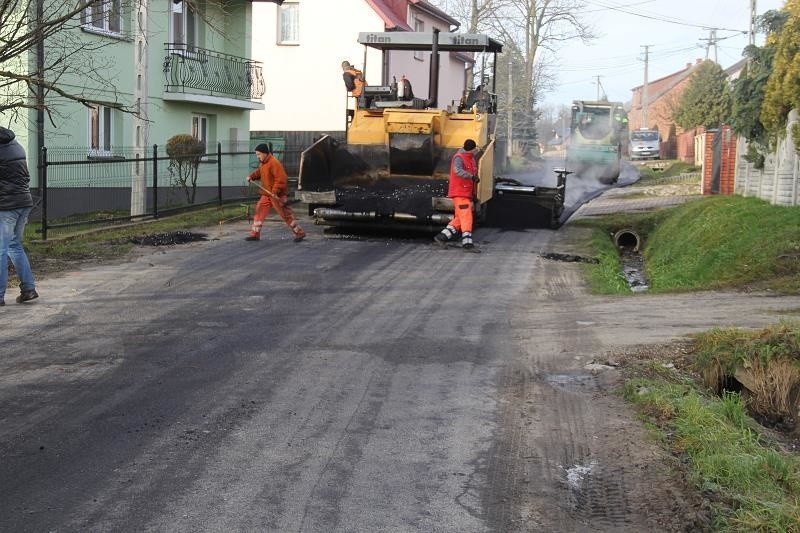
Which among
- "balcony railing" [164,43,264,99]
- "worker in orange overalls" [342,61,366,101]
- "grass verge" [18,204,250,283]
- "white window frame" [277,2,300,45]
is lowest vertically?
"grass verge" [18,204,250,283]

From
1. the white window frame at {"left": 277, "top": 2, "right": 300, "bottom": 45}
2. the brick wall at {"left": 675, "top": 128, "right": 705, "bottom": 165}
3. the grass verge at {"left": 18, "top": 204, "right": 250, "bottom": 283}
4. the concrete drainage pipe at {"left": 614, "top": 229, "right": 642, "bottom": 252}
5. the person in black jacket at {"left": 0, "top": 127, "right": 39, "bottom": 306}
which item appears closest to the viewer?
the person in black jacket at {"left": 0, "top": 127, "right": 39, "bottom": 306}

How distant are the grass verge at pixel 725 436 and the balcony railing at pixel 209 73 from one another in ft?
61.4

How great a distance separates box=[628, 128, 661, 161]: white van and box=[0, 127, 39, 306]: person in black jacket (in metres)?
53.6

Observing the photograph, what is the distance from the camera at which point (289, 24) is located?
36500 mm

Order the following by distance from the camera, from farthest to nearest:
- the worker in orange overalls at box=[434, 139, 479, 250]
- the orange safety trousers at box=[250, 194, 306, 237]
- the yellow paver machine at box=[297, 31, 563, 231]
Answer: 1. the yellow paver machine at box=[297, 31, 563, 231]
2. the orange safety trousers at box=[250, 194, 306, 237]
3. the worker in orange overalls at box=[434, 139, 479, 250]

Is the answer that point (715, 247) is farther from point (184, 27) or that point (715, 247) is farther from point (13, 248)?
point (184, 27)

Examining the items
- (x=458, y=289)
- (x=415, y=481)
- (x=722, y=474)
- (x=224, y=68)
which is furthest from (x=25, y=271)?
(x=224, y=68)

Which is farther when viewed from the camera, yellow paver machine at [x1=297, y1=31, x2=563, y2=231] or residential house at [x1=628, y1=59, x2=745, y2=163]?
residential house at [x1=628, y1=59, x2=745, y2=163]

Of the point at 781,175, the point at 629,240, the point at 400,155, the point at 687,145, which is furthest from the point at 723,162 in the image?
the point at 687,145

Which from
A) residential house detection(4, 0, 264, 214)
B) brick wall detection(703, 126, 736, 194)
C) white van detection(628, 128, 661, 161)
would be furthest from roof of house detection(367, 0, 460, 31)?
white van detection(628, 128, 661, 161)

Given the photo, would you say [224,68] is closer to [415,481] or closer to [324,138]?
[324,138]

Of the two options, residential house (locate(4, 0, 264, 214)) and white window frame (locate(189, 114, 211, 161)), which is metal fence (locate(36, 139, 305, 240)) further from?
white window frame (locate(189, 114, 211, 161))

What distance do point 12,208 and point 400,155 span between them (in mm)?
8046

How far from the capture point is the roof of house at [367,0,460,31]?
3525 centimetres
